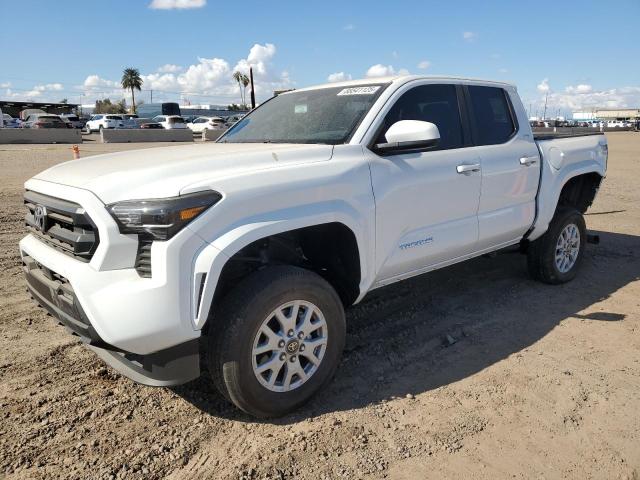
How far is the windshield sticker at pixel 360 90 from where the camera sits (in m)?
3.66

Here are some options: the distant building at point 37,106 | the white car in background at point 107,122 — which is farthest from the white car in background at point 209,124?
the distant building at point 37,106

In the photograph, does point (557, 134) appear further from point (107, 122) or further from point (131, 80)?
point (131, 80)

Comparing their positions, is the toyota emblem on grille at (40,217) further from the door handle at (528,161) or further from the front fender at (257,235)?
the door handle at (528,161)

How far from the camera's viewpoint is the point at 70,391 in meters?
3.18

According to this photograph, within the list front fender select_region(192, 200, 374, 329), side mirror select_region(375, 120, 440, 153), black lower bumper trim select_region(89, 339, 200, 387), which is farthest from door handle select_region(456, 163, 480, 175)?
black lower bumper trim select_region(89, 339, 200, 387)

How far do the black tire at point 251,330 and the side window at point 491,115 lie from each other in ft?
6.99

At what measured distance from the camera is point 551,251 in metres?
5.04

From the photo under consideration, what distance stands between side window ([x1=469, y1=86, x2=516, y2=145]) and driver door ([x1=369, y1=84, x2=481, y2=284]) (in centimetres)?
21

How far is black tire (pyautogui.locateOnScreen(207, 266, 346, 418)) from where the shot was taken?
265cm

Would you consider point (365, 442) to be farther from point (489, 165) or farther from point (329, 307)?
point (489, 165)

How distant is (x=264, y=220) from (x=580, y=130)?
4886 mm

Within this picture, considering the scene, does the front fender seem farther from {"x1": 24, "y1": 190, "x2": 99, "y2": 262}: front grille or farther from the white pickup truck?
{"x1": 24, "y1": 190, "x2": 99, "y2": 262}: front grille

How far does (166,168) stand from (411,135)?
57.8 inches

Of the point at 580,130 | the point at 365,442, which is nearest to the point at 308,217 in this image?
the point at 365,442
